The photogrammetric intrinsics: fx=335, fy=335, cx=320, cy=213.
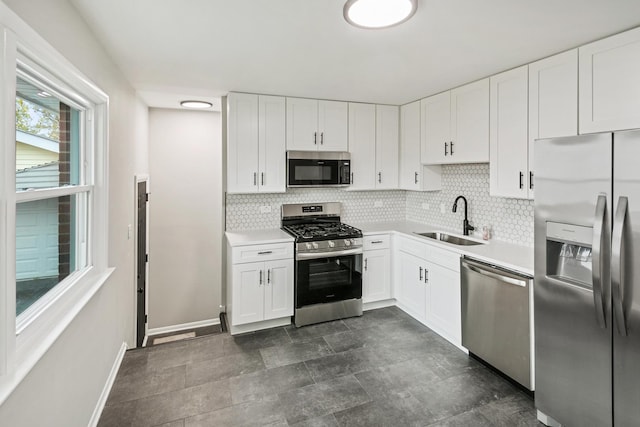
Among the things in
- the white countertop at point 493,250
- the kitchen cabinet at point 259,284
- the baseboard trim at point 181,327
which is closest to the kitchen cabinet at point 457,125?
the white countertop at point 493,250

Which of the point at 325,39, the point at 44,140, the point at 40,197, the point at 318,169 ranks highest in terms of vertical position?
the point at 325,39

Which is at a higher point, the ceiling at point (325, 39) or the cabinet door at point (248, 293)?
the ceiling at point (325, 39)

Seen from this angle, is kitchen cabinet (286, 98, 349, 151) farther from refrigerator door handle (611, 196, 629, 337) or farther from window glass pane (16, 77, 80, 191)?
refrigerator door handle (611, 196, 629, 337)

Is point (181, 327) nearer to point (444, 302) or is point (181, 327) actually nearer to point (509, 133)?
point (444, 302)

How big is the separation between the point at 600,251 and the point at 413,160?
2581 millimetres

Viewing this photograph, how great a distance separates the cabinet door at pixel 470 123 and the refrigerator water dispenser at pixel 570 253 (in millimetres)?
1248

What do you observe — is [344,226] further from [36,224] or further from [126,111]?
[36,224]

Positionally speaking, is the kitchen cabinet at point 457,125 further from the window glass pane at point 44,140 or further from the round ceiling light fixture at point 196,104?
the window glass pane at point 44,140

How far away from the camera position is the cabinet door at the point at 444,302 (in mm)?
3102

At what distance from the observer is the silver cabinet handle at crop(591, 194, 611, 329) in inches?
70.7

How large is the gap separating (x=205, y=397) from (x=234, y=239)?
59.6 inches

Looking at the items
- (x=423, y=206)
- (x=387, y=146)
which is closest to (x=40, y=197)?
(x=387, y=146)

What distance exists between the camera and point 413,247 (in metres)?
3.71

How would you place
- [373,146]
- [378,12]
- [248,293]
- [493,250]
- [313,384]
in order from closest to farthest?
[378,12]
[313,384]
[493,250]
[248,293]
[373,146]
